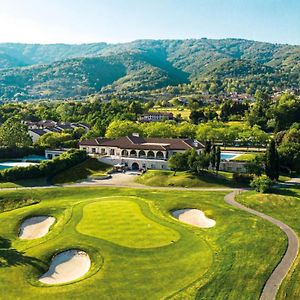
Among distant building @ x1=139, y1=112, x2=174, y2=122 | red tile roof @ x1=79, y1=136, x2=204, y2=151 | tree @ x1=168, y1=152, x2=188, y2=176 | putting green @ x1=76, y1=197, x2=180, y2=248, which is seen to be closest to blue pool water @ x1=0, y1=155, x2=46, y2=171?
red tile roof @ x1=79, y1=136, x2=204, y2=151

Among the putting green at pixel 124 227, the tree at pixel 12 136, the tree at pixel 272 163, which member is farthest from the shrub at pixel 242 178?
the tree at pixel 12 136

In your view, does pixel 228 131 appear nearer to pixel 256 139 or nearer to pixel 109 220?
pixel 256 139

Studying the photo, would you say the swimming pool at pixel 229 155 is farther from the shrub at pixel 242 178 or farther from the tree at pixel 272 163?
the tree at pixel 272 163

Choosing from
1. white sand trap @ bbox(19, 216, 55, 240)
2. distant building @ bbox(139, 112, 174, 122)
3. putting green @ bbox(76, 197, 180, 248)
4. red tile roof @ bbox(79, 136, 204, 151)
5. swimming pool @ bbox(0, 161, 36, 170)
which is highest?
distant building @ bbox(139, 112, 174, 122)

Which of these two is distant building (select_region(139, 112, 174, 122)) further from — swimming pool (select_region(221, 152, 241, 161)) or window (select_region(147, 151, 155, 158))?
window (select_region(147, 151, 155, 158))

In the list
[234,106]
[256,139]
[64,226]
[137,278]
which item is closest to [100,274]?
[137,278]

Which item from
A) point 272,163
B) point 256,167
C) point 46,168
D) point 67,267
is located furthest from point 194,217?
point 46,168
